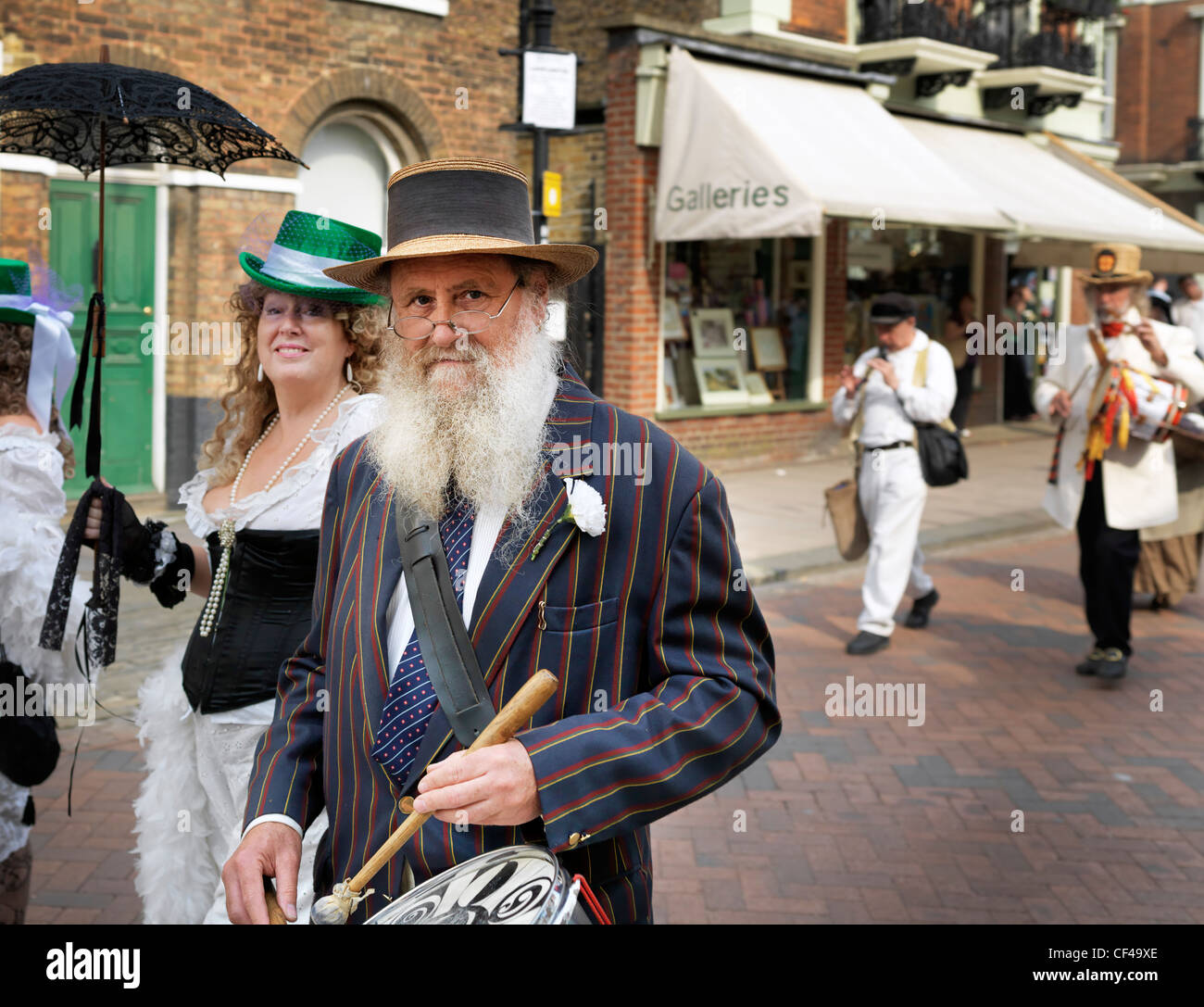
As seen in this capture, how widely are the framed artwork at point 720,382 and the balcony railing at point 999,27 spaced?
4.53 metres

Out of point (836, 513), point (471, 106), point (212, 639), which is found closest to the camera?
point (212, 639)

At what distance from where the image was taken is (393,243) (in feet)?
7.96

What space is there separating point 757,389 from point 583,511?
13986 mm

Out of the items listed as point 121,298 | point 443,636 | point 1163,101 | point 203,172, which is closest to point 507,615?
point 443,636

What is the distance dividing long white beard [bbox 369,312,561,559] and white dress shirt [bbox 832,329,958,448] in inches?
238

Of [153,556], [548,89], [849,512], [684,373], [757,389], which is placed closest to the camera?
[153,556]

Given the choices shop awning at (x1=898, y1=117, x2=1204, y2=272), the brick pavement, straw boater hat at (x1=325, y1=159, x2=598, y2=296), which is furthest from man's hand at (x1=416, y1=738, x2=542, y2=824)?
shop awning at (x1=898, y1=117, x2=1204, y2=272)

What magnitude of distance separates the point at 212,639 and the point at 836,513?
5.75m

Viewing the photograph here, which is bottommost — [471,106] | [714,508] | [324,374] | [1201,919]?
[1201,919]

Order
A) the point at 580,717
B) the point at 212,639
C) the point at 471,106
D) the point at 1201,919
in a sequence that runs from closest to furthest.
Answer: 1. the point at 580,717
2. the point at 212,639
3. the point at 1201,919
4. the point at 471,106

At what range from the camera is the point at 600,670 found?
217cm

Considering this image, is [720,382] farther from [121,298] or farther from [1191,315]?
[121,298]
